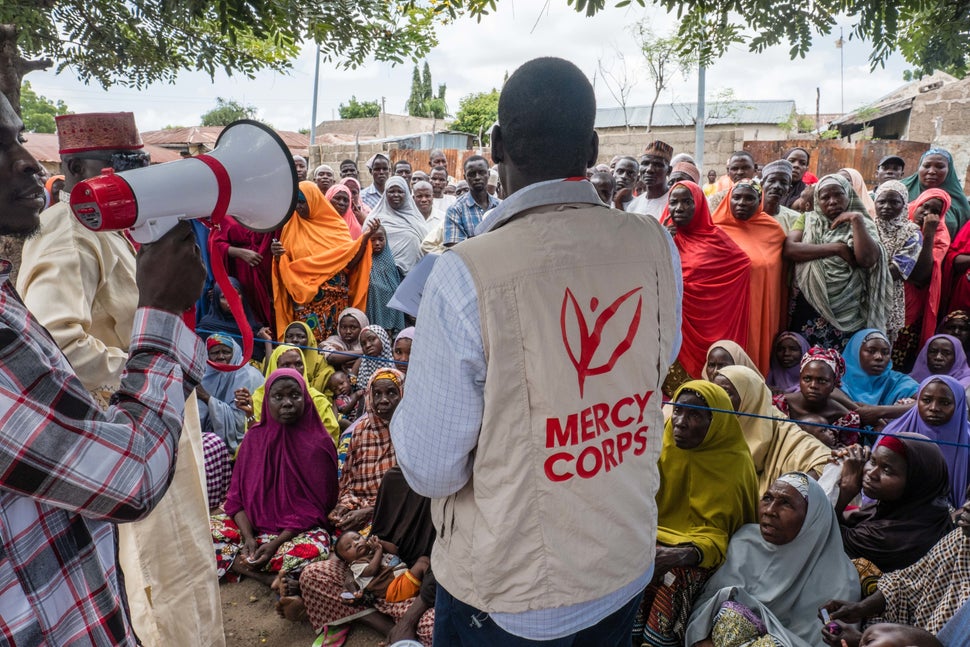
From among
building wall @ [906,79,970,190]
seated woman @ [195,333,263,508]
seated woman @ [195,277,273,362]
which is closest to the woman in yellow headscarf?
seated woman @ [195,333,263,508]

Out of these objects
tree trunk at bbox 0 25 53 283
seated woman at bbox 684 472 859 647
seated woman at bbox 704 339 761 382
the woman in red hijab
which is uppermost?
tree trunk at bbox 0 25 53 283

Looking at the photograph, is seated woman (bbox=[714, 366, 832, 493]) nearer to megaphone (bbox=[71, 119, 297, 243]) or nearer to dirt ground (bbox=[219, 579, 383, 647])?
→ dirt ground (bbox=[219, 579, 383, 647])

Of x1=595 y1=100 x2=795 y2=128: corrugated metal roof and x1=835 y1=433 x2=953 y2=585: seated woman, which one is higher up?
x1=595 y1=100 x2=795 y2=128: corrugated metal roof

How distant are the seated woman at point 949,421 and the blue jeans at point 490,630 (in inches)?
112

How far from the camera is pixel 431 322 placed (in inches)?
50.4

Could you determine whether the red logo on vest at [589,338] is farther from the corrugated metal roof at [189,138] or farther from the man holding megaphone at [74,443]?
the corrugated metal roof at [189,138]

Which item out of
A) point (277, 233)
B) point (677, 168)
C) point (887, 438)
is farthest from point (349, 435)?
point (677, 168)

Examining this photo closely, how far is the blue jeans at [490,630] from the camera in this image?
138 cm

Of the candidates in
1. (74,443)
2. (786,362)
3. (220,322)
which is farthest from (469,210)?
(74,443)

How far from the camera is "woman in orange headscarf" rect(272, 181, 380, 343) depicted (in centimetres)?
611

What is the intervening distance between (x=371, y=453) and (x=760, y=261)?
298cm

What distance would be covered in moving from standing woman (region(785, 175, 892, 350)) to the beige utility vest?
12.3ft

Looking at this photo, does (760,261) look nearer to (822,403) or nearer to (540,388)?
(822,403)

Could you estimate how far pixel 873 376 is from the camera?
14.4 ft
